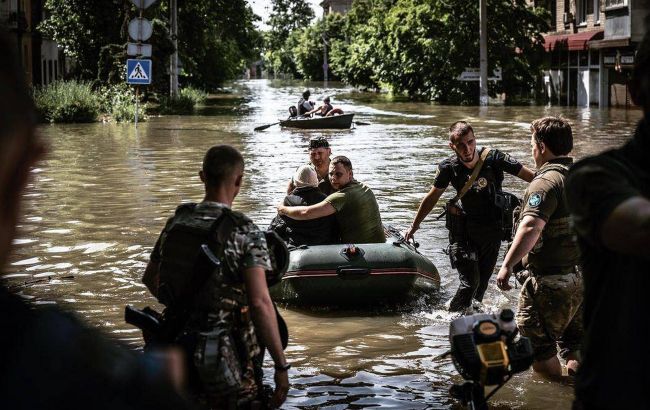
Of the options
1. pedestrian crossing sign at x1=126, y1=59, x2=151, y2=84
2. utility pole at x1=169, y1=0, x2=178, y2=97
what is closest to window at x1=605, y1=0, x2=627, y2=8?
utility pole at x1=169, y1=0, x2=178, y2=97

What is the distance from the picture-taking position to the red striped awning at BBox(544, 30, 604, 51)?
4269 centimetres

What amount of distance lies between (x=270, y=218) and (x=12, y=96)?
13365 mm

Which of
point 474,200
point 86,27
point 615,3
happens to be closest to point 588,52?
point 615,3

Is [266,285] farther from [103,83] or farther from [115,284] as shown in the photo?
[103,83]

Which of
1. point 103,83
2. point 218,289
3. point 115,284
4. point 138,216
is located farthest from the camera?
point 103,83

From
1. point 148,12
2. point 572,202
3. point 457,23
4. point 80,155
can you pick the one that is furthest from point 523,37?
point 572,202

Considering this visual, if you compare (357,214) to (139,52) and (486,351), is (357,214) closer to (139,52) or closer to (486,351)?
(486,351)

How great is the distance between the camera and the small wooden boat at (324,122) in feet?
108

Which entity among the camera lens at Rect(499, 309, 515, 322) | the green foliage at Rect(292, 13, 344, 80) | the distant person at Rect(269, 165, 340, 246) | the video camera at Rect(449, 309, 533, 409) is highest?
the green foliage at Rect(292, 13, 344, 80)

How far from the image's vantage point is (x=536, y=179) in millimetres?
6215

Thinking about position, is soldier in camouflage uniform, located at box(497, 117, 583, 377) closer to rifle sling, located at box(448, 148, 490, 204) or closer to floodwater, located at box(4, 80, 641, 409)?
floodwater, located at box(4, 80, 641, 409)

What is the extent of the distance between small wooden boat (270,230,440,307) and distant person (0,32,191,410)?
7946 millimetres

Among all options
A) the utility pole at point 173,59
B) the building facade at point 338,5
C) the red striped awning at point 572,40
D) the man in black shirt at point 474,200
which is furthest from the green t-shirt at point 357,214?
the building facade at point 338,5

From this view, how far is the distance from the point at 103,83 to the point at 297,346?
1363 inches
